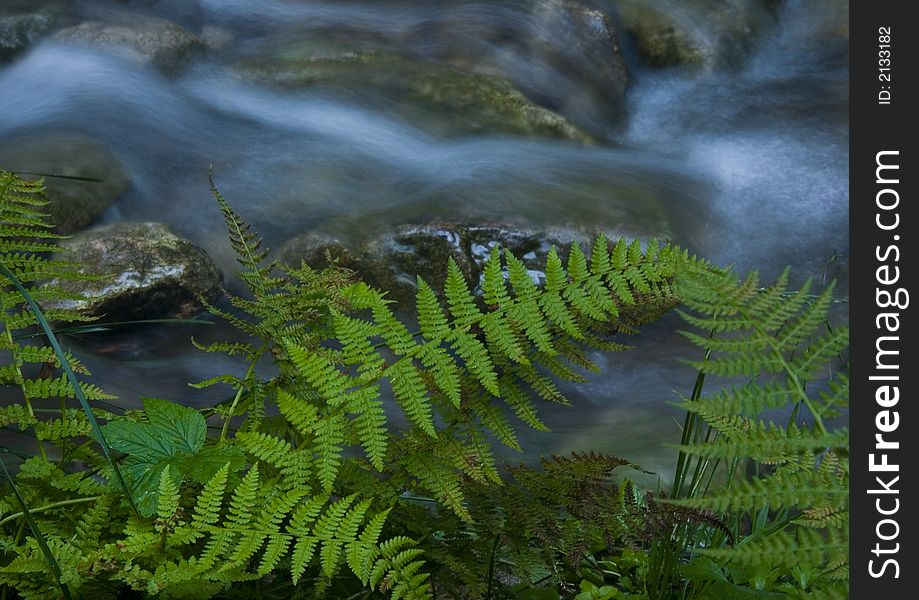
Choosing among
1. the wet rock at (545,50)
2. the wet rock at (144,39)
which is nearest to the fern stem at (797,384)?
the wet rock at (545,50)

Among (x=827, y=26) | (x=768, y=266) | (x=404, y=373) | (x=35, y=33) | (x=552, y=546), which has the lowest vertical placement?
(x=552, y=546)

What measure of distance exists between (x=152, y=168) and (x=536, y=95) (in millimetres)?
3728

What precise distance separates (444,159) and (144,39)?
3.45 meters

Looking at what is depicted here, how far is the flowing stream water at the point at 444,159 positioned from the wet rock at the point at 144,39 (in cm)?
16

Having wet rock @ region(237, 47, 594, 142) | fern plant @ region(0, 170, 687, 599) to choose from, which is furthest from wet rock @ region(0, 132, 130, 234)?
fern plant @ region(0, 170, 687, 599)

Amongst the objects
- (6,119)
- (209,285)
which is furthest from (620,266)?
(6,119)

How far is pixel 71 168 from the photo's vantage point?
6344 millimetres

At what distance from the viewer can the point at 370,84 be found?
27.1 ft

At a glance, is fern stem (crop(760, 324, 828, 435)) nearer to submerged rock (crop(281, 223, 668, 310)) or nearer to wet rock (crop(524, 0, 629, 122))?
submerged rock (crop(281, 223, 668, 310))

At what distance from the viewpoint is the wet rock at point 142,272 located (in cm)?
527

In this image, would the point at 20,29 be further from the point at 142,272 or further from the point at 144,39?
the point at 142,272

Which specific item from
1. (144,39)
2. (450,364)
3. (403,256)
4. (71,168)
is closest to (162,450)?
(450,364)

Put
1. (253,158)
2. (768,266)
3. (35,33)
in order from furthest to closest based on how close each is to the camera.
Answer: (35,33)
(253,158)
(768,266)

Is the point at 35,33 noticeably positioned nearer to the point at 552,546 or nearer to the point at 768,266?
the point at 768,266
